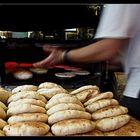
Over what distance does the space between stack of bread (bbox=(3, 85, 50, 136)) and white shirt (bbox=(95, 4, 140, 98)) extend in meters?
0.41

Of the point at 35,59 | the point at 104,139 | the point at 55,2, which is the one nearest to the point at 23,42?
the point at 35,59

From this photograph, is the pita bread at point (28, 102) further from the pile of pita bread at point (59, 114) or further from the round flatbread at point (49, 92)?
the round flatbread at point (49, 92)

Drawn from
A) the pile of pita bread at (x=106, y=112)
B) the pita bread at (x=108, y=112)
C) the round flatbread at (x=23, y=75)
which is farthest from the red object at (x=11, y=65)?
the pita bread at (x=108, y=112)

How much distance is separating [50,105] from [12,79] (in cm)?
66

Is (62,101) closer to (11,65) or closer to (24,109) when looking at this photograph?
(24,109)

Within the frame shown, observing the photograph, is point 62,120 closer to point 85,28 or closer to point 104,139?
point 104,139

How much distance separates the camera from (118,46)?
3.72 ft

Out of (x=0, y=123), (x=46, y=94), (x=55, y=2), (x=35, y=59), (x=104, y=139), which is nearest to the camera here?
(x=104, y=139)

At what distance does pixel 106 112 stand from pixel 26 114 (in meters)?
0.34

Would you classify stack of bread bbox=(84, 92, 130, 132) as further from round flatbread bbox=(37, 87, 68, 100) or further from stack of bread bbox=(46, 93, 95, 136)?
round flatbread bbox=(37, 87, 68, 100)

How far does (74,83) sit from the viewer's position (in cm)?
194

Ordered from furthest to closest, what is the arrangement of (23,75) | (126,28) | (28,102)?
(23,75), (28,102), (126,28)

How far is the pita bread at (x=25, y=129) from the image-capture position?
1.09 metres

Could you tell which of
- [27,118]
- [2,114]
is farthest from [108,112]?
[2,114]
